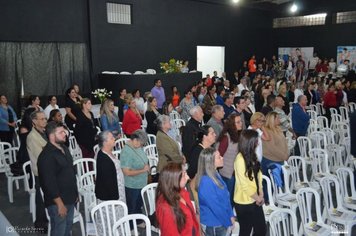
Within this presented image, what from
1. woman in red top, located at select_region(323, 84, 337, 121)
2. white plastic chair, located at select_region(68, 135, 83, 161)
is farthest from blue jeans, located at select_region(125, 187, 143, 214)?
woman in red top, located at select_region(323, 84, 337, 121)

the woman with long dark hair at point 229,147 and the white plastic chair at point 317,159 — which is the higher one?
the woman with long dark hair at point 229,147

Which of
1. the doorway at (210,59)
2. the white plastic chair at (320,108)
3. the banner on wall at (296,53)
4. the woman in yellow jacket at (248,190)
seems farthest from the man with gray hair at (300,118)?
the banner on wall at (296,53)

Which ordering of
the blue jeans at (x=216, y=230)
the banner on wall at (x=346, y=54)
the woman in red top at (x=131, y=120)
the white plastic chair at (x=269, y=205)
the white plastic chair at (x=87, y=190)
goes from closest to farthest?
the blue jeans at (x=216, y=230), the white plastic chair at (x=269, y=205), the white plastic chair at (x=87, y=190), the woman in red top at (x=131, y=120), the banner on wall at (x=346, y=54)

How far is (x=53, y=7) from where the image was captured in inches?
393

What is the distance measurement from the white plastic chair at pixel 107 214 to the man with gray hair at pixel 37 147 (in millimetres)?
1081

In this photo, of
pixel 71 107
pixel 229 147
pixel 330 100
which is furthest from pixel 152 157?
pixel 330 100

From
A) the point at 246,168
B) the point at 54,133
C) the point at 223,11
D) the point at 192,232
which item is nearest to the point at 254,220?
the point at 246,168

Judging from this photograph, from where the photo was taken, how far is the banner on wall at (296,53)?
1636 centimetres

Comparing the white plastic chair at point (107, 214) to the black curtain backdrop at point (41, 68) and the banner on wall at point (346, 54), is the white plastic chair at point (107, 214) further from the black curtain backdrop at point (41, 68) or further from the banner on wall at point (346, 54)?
the banner on wall at point (346, 54)

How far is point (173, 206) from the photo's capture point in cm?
229

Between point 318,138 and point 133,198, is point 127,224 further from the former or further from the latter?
point 318,138

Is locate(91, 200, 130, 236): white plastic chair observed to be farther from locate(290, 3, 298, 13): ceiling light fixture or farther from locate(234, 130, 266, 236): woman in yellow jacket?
locate(290, 3, 298, 13): ceiling light fixture

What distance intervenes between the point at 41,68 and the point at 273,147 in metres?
7.97

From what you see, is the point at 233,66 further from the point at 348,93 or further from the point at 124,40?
the point at 348,93
